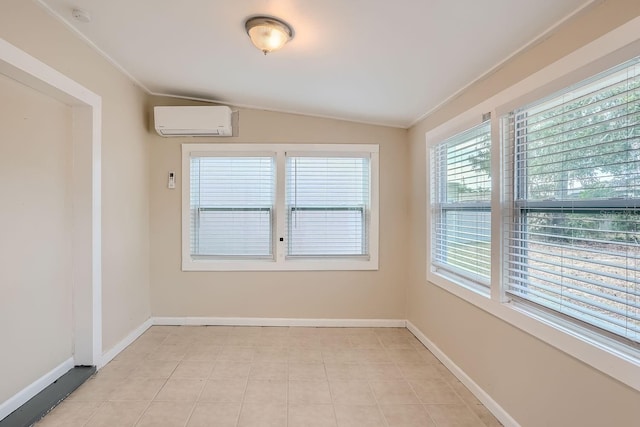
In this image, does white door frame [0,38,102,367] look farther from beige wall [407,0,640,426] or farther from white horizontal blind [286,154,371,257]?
beige wall [407,0,640,426]

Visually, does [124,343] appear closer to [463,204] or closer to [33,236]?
[33,236]

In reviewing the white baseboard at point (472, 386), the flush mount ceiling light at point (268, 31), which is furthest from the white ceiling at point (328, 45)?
the white baseboard at point (472, 386)

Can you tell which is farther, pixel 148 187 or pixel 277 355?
pixel 148 187

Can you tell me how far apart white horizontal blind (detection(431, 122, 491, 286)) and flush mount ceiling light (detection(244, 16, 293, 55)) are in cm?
148

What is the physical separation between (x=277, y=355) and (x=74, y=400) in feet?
4.85

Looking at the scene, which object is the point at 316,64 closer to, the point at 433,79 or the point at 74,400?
the point at 433,79

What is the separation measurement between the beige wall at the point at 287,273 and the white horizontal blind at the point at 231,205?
7.9 inches

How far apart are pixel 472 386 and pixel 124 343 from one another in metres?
3.02

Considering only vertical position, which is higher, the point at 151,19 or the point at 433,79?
the point at 151,19

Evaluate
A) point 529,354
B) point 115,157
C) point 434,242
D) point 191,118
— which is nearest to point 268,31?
point 191,118

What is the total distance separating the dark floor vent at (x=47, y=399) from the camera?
194 cm

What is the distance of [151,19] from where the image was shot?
207cm

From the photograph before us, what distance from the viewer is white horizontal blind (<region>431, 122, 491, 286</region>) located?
232cm

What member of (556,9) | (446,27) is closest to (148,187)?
(446,27)
